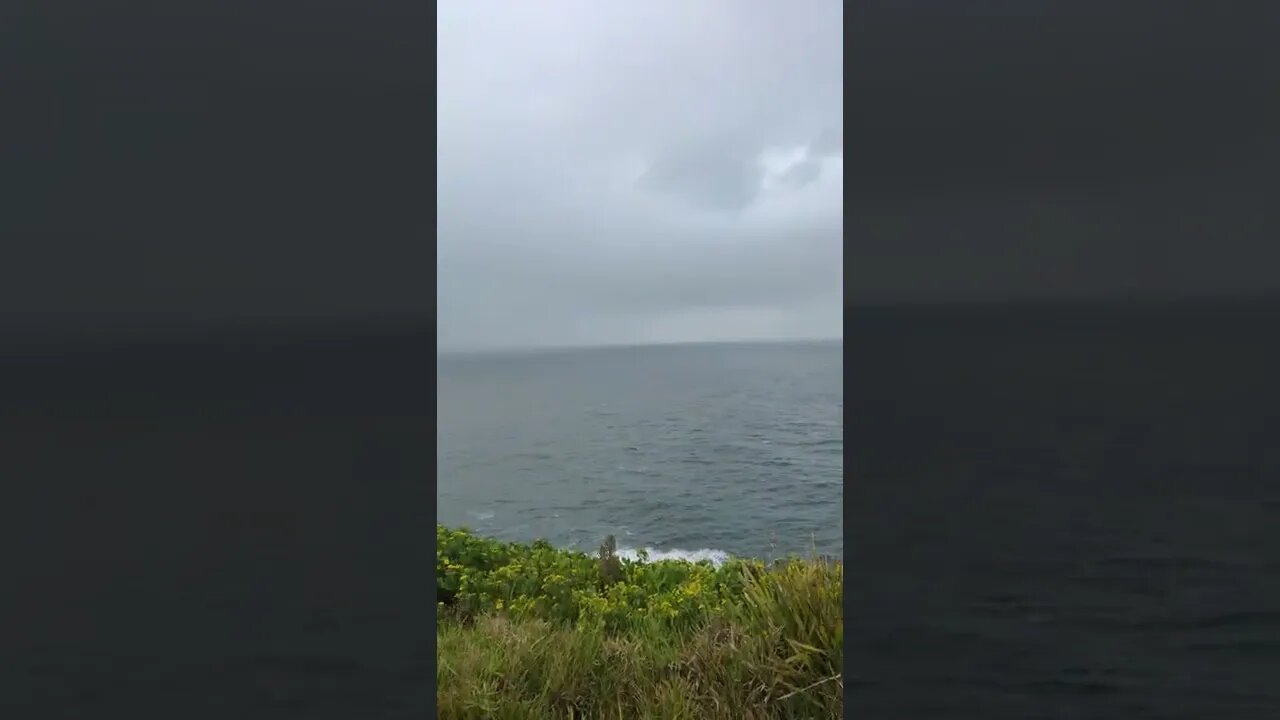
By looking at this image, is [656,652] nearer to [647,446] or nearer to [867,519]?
[867,519]

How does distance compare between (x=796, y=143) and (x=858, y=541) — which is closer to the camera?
(x=858, y=541)

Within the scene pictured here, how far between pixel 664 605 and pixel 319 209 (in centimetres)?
251

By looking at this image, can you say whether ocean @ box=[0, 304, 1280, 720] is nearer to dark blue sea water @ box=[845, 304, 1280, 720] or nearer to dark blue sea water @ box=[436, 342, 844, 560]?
dark blue sea water @ box=[845, 304, 1280, 720]

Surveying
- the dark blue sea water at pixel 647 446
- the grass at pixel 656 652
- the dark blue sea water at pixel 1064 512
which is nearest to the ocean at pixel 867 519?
the dark blue sea water at pixel 1064 512

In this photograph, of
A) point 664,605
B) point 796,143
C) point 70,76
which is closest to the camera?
point 70,76

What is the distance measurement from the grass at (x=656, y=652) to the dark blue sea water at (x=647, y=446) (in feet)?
6.30

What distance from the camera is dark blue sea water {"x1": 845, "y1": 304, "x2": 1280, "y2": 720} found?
6.08 feet

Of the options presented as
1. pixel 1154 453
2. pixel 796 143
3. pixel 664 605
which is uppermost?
pixel 796 143

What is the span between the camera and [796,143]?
8047mm

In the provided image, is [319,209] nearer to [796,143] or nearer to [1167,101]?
[1167,101]

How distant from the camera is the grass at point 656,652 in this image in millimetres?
2859

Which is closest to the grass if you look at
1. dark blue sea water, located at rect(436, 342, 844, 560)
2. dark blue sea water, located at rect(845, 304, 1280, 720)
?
dark blue sea water, located at rect(845, 304, 1280, 720)

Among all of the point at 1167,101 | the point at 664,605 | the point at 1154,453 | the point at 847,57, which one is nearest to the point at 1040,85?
the point at 1167,101

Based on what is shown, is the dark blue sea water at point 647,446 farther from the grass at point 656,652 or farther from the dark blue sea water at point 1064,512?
the dark blue sea water at point 1064,512
